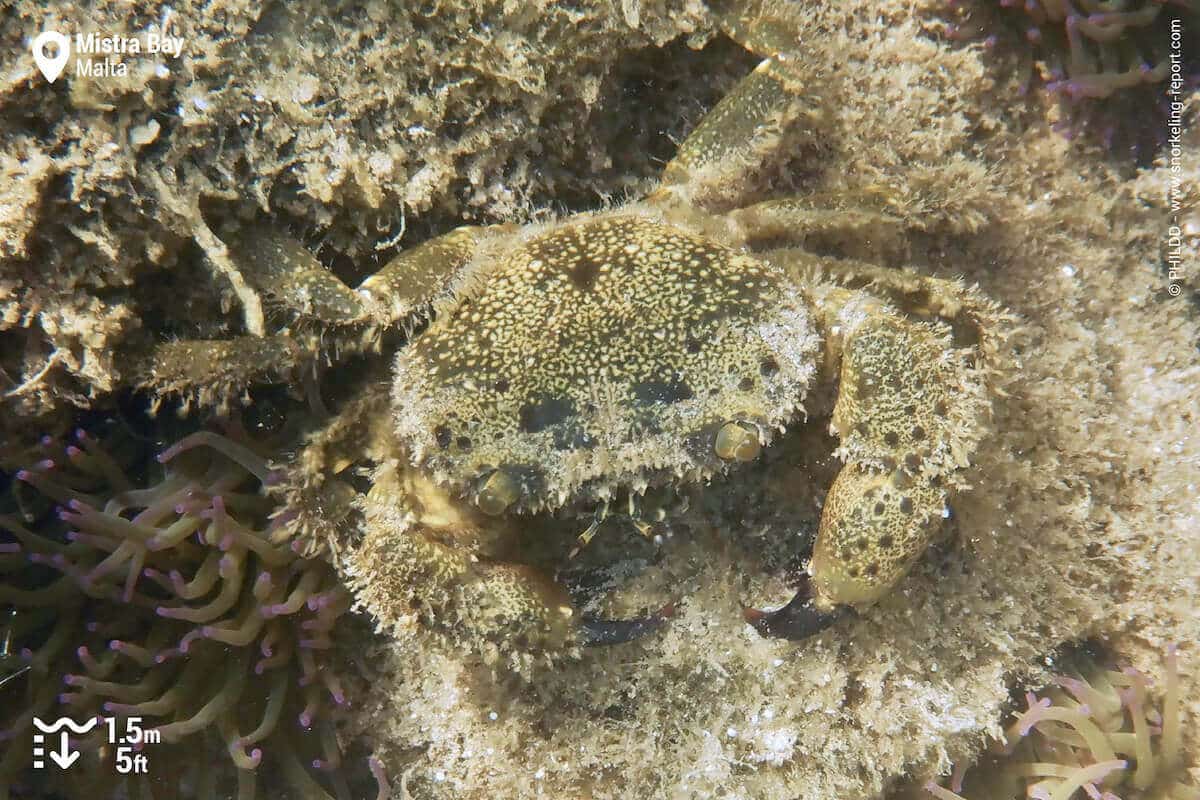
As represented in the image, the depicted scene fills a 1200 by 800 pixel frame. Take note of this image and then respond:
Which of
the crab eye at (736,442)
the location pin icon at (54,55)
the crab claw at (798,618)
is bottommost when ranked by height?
the crab claw at (798,618)

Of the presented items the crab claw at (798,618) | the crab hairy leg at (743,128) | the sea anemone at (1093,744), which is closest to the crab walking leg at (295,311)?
the crab hairy leg at (743,128)

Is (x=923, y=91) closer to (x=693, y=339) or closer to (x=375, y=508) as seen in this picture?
(x=693, y=339)

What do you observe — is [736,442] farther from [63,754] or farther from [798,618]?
[63,754]

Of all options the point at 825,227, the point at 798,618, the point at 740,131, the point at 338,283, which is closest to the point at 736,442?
the point at 798,618

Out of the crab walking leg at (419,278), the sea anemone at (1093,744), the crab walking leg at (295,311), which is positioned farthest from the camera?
the sea anemone at (1093,744)

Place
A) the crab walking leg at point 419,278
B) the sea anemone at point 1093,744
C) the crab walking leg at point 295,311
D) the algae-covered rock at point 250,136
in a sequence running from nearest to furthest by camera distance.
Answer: the algae-covered rock at point 250,136
the crab walking leg at point 295,311
the crab walking leg at point 419,278
the sea anemone at point 1093,744

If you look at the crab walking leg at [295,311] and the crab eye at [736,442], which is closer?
the crab eye at [736,442]

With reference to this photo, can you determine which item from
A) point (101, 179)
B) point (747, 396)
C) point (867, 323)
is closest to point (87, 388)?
point (101, 179)

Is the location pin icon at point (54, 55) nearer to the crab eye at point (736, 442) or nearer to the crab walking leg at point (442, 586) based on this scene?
the crab walking leg at point (442, 586)
